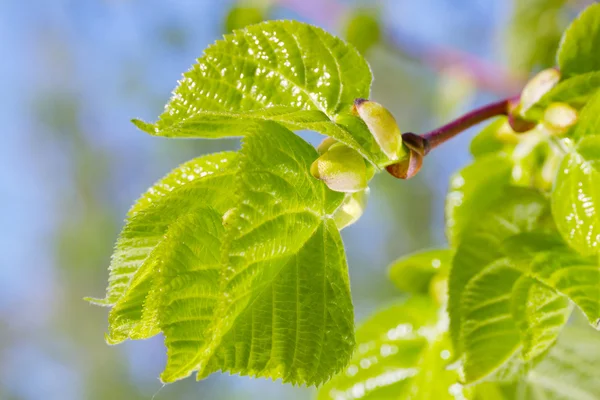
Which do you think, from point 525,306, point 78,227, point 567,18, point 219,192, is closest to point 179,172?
point 219,192

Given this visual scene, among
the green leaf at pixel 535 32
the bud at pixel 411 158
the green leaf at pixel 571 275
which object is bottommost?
the green leaf at pixel 571 275

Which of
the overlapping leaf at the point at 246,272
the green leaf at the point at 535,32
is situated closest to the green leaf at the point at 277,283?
the overlapping leaf at the point at 246,272

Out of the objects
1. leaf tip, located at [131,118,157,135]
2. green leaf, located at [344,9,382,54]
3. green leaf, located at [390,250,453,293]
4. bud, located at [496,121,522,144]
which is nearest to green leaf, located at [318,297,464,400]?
green leaf, located at [390,250,453,293]

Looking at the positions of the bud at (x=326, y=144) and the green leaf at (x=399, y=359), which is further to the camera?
the green leaf at (x=399, y=359)

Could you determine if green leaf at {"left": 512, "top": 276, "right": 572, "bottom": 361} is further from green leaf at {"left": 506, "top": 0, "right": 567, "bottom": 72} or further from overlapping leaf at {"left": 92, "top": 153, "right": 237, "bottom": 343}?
green leaf at {"left": 506, "top": 0, "right": 567, "bottom": 72}

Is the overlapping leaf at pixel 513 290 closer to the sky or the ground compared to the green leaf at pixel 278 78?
closer to the ground

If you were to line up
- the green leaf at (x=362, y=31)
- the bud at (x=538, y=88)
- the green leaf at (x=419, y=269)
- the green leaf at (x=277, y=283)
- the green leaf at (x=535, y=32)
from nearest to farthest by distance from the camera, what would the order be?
1. the green leaf at (x=277, y=283)
2. the bud at (x=538, y=88)
3. the green leaf at (x=419, y=269)
4. the green leaf at (x=535, y=32)
5. the green leaf at (x=362, y=31)

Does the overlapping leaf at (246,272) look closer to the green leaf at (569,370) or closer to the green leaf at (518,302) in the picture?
the green leaf at (518,302)
